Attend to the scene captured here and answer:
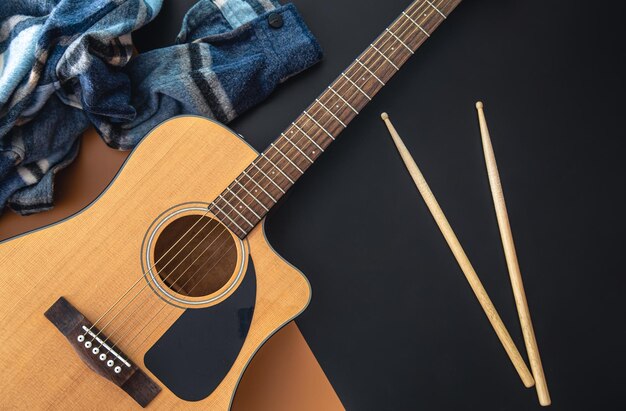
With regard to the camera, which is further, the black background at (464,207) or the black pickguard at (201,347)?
the black background at (464,207)

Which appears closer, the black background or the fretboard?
the fretboard

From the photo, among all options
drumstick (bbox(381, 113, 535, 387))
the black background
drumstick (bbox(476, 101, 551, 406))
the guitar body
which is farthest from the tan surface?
drumstick (bbox(476, 101, 551, 406))

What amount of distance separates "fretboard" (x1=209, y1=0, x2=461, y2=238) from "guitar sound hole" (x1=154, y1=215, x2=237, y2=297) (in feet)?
0.22

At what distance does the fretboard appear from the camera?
828mm

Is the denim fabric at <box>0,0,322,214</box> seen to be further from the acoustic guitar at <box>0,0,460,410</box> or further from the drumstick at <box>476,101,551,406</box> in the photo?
the drumstick at <box>476,101,551,406</box>

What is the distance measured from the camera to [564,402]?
102 cm

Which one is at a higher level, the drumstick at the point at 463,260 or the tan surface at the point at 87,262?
the drumstick at the point at 463,260

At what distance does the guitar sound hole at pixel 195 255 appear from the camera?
0.86 meters

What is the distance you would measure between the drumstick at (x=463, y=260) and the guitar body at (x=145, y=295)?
0.31 metres

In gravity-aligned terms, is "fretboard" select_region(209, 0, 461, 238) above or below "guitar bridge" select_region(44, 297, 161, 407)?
above

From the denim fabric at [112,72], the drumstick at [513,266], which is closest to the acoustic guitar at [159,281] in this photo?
the denim fabric at [112,72]

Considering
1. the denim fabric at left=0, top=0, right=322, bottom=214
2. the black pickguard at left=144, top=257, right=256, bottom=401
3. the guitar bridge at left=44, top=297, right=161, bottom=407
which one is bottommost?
the guitar bridge at left=44, top=297, right=161, bottom=407

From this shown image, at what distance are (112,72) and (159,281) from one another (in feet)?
1.20

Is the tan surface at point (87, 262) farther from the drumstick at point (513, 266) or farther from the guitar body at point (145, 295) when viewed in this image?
the drumstick at point (513, 266)
